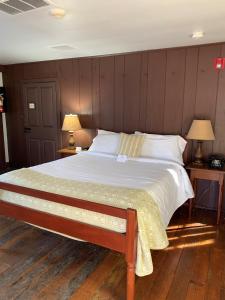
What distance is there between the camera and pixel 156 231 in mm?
1815

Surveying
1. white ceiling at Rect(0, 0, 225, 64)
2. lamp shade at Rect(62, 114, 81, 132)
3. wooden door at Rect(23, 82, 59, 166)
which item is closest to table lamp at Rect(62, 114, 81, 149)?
lamp shade at Rect(62, 114, 81, 132)

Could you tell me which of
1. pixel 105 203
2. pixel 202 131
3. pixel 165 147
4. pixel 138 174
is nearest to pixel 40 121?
pixel 165 147

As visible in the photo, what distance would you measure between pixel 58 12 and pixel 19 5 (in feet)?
1.01

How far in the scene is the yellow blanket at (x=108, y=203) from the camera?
5.57 feet

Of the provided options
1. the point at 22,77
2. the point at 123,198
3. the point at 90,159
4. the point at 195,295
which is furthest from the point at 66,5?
the point at 22,77

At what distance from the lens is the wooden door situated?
4.60 m

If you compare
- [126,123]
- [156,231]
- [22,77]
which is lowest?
[156,231]

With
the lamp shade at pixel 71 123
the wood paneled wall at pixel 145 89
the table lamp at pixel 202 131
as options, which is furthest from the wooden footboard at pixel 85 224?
the wood paneled wall at pixel 145 89

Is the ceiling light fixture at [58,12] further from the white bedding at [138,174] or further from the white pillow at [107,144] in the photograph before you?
the white pillow at [107,144]

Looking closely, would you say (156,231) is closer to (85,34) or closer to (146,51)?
(85,34)

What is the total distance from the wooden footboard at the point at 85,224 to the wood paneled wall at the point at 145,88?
84.0 inches

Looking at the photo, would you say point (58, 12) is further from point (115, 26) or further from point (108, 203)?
point (108, 203)

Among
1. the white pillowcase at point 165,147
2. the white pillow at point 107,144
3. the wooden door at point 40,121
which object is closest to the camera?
the white pillowcase at point 165,147

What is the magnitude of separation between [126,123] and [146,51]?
1116mm
